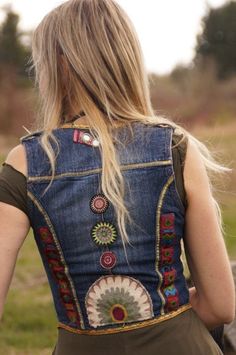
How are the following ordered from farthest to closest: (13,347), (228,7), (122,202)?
(228,7), (13,347), (122,202)

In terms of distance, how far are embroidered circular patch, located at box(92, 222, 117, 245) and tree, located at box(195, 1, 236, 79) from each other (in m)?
34.1

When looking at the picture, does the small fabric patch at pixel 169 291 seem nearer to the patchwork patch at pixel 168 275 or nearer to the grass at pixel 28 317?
the patchwork patch at pixel 168 275

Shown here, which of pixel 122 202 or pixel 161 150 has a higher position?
pixel 161 150

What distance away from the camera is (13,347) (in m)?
5.25

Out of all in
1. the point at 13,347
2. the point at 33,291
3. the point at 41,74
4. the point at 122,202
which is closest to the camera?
the point at 122,202

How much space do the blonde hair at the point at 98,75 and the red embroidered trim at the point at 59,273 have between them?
0.56 ft

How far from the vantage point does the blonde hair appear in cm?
189

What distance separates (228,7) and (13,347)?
3204 centimetres

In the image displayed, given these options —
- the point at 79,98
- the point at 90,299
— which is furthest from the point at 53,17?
the point at 90,299

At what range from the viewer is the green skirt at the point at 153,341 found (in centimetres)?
190

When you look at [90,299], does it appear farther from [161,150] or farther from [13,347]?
[13,347]

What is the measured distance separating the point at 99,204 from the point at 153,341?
0.37 metres

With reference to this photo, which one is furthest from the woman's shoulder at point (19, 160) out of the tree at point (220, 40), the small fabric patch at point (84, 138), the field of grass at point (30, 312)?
the tree at point (220, 40)

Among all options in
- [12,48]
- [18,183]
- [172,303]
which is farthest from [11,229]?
[12,48]
